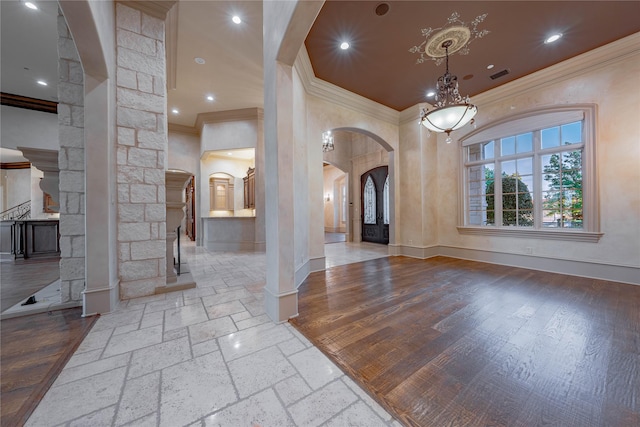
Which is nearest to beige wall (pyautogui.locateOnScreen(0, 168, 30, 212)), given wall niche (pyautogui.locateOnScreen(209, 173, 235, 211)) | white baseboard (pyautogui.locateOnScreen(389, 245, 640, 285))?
wall niche (pyautogui.locateOnScreen(209, 173, 235, 211))

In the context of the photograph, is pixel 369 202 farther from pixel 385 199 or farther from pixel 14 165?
pixel 14 165

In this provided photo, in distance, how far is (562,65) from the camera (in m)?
3.80

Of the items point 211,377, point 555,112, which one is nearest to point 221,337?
point 211,377

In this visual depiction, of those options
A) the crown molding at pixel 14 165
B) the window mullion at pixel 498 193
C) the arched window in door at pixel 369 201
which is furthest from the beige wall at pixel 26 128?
the window mullion at pixel 498 193

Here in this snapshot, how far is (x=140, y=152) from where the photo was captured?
2.81 m

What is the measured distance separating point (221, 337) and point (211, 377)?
0.50 meters

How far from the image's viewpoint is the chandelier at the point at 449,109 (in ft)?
10.9

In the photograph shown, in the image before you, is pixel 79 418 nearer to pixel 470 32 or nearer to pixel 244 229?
pixel 470 32

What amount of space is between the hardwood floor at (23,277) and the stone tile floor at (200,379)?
5.84 feet

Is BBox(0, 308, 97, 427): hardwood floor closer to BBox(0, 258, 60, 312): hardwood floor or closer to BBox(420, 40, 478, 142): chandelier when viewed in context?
BBox(0, 258, 60, 312): hardwood floor

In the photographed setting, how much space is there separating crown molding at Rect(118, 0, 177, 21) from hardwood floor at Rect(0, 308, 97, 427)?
12.3 feet

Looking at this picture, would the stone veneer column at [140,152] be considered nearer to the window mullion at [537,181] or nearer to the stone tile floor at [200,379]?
the stone tile floor at [200,379]

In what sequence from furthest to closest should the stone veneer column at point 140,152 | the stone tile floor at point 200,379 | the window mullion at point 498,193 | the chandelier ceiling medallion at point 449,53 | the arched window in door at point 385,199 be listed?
1. the arched window in door at point 385,199
2. the window mullion at point 498,193
3. the chandelier ceiling medallion at point 449,53
4. the stone veneer column at point 140,152
5. the stone tile floor at point 200,379

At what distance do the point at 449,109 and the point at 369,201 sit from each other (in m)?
5.25
